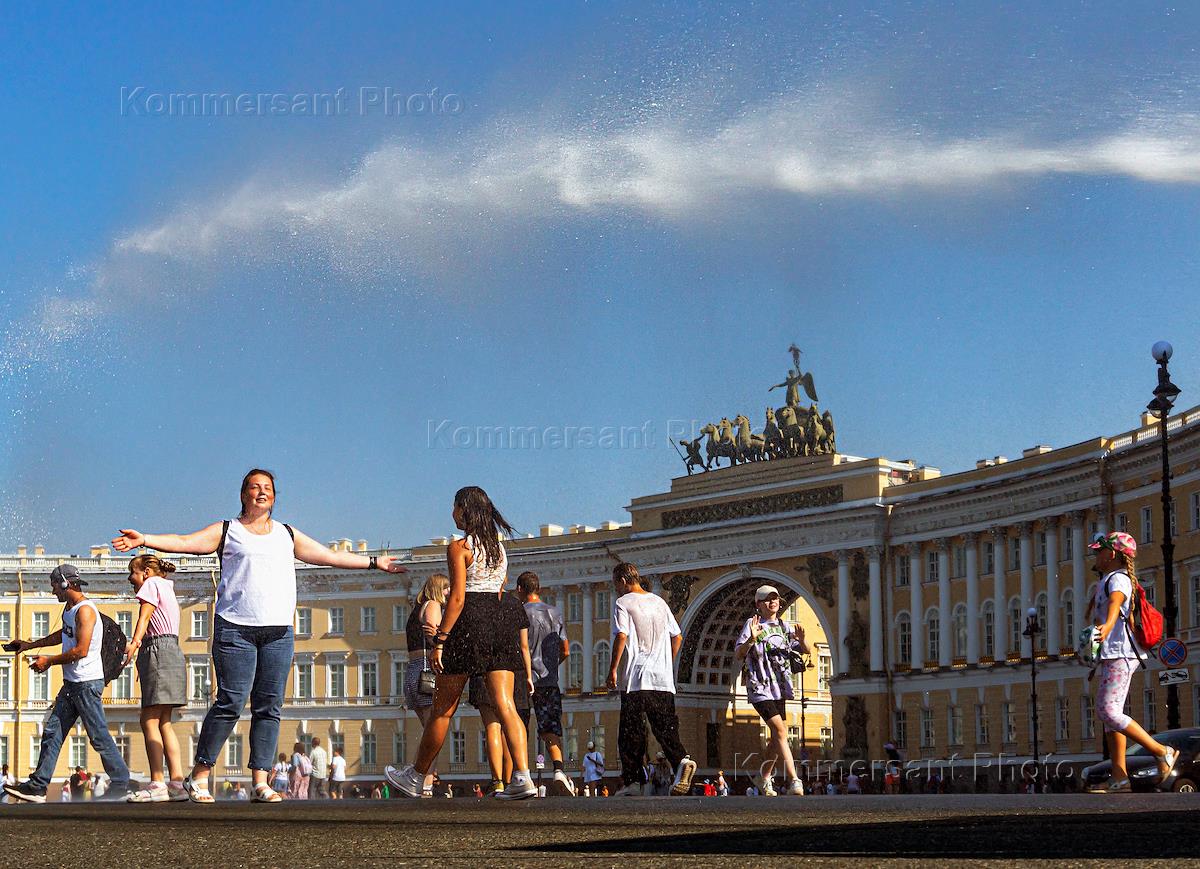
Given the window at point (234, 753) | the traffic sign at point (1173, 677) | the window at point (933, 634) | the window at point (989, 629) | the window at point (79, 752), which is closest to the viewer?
the traffic sign at point (1173, 677)

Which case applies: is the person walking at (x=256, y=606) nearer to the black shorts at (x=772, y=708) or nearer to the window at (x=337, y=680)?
the black shorts at (x=772, y=708)

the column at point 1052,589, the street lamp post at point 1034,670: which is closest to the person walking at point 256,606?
the street lamp post at point 1034,670

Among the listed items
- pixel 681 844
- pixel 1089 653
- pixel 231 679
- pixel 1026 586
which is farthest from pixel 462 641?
pixel 1026 586

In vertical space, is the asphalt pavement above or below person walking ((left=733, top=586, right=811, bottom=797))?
below

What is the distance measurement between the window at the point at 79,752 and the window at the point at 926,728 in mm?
41374

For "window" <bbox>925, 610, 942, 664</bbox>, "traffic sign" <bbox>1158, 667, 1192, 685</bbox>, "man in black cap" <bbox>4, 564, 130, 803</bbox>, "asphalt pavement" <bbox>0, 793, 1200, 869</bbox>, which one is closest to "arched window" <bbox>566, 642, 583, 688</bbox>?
"window" <bbox>925, 610, 942, 664</bbox>

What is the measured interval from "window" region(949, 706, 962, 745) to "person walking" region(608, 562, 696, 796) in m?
47.9

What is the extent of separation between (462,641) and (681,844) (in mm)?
5486

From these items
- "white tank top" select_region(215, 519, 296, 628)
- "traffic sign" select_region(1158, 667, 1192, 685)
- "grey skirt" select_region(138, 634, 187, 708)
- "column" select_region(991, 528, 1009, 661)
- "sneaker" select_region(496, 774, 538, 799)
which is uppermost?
"column" select_region(991, 528, 1009, 661)

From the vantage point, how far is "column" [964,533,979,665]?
62906mm

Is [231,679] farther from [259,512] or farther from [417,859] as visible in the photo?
[417,859]

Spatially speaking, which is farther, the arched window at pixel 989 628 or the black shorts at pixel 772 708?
the arched window at pixel 989 628

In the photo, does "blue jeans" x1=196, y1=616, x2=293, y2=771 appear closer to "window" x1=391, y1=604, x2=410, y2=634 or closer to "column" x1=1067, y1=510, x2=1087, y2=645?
"column" x1=1067, y1=510, x2=1087, y2=645

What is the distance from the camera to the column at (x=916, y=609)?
64.9 meters
